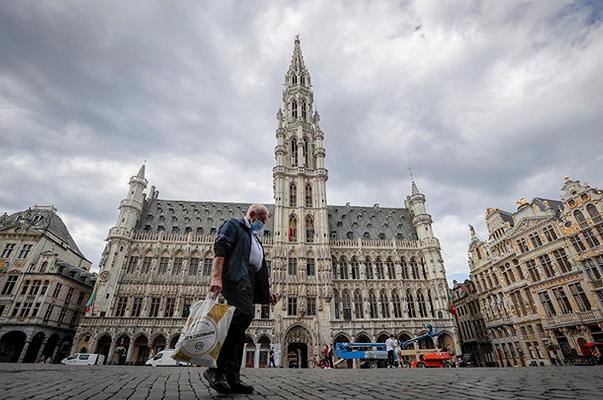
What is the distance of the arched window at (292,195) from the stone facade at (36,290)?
27.4m

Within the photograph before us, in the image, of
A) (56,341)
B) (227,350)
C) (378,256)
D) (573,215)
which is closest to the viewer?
(227,350)

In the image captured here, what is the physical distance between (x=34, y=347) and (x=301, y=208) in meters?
32.3

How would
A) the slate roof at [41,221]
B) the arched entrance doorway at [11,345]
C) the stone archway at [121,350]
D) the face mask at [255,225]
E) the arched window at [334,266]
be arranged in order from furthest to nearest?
1. the arched window at [334,266]
2. the slate roof at [41,221]
3. the arched entrance doorway at [11,345]
4. the stone archway at [121,350]
5. the face mask at [255,225]

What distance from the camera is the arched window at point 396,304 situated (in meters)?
32.1

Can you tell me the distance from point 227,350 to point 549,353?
34.5 m

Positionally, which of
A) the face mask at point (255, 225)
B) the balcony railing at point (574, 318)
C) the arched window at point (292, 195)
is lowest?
the face mask at point (255, 225)

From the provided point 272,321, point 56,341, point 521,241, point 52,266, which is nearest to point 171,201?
point 52,266

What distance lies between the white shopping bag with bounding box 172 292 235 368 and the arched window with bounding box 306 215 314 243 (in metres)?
32.1

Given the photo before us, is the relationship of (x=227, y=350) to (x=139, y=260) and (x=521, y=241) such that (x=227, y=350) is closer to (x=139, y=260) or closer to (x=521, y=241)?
(x=139, y=260)

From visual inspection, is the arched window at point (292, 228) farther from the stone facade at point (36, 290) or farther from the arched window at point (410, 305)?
the stone facade at point (36, 290)

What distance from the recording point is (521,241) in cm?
3062

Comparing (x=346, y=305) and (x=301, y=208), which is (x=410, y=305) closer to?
(x=346, y=305)

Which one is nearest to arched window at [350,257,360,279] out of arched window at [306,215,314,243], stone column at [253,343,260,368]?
arched window at [306,215,314,243]

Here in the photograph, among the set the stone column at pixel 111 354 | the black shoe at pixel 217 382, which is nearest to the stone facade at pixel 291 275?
the stone column at pixel 111 354
